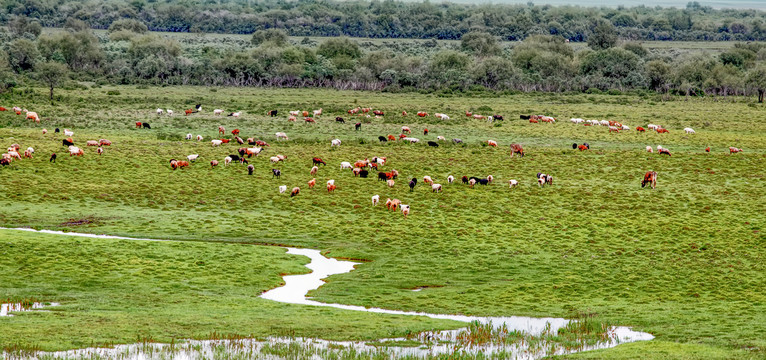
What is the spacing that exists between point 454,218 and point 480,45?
125 m

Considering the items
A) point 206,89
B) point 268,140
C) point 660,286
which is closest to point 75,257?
point 660,286

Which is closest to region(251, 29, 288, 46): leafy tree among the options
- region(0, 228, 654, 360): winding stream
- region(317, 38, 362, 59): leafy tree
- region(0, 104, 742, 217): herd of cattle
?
region(317, 38, 362, 59): leafy tree

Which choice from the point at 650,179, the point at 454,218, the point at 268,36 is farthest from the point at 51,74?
the point at 268,36

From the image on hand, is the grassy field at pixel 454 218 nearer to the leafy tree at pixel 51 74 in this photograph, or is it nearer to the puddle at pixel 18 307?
the puddle at pixel 18 307

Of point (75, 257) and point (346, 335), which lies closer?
point (346, 335)

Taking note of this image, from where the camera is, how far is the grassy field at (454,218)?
961 inches

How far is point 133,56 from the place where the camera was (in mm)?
117625

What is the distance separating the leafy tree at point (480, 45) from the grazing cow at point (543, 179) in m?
109

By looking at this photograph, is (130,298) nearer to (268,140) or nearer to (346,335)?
(346,335)

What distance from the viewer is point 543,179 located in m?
44.3

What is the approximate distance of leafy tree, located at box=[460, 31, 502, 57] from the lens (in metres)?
155

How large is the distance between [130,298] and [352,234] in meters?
11.4

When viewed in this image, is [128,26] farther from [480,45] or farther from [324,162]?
[324,162]

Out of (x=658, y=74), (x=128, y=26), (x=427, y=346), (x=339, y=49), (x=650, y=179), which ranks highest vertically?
(x=128, y=26)
